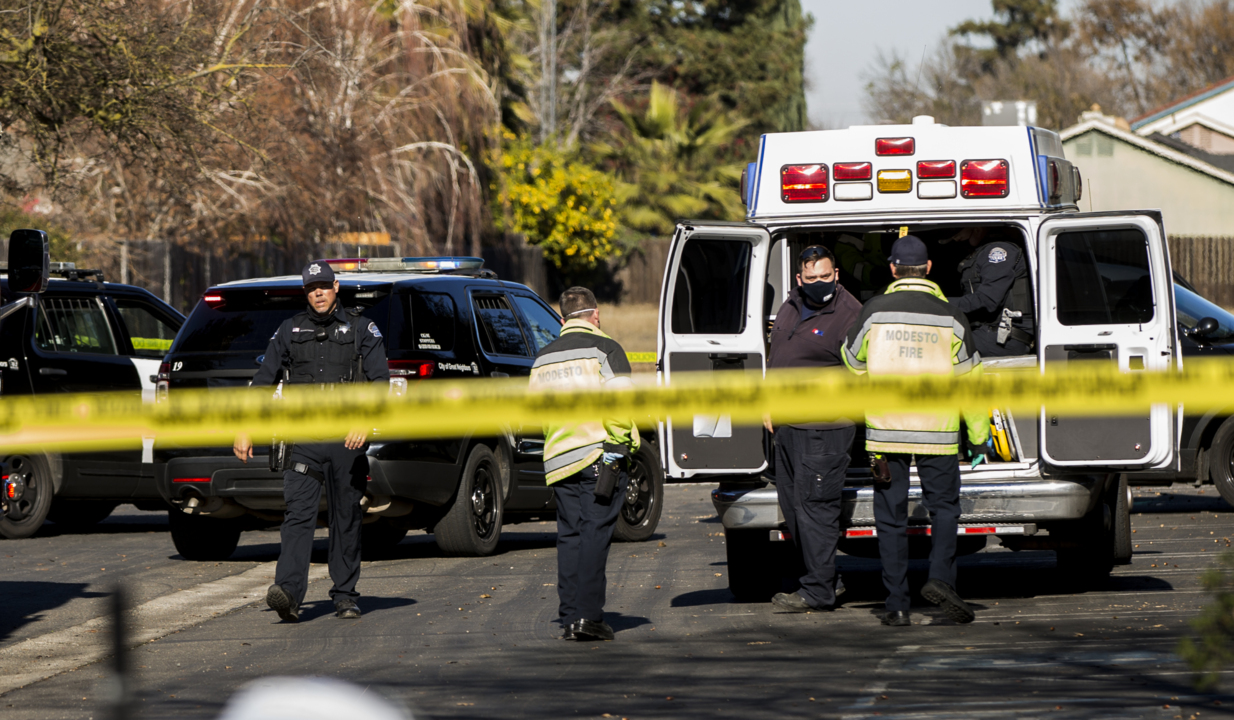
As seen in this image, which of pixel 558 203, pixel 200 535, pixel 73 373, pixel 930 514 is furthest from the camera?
pixel 558 203

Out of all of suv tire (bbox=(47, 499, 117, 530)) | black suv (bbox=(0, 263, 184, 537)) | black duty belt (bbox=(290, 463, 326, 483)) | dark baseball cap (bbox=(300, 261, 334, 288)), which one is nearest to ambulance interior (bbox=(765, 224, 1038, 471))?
dark baseball cap (bbox=(300, 261, 334, 288))

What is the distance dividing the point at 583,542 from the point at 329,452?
1616 millimetres

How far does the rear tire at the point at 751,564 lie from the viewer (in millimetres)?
8727

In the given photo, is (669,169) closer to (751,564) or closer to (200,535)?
(200,535)

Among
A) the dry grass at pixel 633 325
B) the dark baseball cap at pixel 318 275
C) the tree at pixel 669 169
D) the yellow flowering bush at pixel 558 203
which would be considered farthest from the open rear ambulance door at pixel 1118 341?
the tree at pixel 669 169

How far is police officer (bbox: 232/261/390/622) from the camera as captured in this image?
8.62 meters

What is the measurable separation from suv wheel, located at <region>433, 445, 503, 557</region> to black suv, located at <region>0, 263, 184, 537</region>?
2536mm

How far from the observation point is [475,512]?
10984 millimetres

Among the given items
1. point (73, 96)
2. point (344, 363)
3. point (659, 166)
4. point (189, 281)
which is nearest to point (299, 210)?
point (189, 281)

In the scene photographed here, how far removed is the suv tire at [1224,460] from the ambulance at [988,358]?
3512 mm

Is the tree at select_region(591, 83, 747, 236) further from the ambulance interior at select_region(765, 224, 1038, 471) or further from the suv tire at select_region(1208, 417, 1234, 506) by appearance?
the ambulance interior at select_region(765, 224, 1038, 471)

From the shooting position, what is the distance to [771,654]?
7203 millimetres

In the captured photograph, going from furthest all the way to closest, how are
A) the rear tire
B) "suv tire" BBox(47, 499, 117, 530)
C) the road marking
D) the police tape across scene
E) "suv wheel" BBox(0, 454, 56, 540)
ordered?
"suv tire" BBox(47, 499, 117, 530), "suv wheel" BBox(0, 454, 56, 540), the rear tire, the road marking, the police tape across scene

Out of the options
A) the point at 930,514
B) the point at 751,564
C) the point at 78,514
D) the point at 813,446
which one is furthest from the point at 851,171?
the point at 78,514
